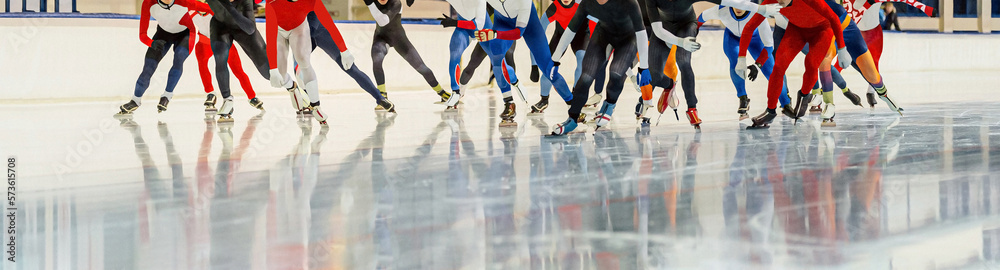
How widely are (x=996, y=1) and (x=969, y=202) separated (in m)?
24.6

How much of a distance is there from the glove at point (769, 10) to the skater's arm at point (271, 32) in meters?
4.25

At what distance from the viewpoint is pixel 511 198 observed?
14.5 ft

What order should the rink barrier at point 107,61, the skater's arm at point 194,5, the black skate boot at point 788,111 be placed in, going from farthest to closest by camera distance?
1. the rink barrier at point 107,61
2. the skater's arm at point 194,5
3. the black skate boot at point 788,111

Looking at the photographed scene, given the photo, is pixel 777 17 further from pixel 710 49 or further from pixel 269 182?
pixel 710 49

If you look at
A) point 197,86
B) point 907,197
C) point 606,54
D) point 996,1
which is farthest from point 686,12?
point 996,1

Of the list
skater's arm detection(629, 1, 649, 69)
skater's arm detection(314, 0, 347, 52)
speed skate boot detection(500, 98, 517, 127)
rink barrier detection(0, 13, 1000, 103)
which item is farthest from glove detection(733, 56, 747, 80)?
rink barrier detection(0, 13, 1000, 103)

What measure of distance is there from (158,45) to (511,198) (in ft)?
23.4

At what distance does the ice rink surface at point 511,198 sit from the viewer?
3.19 metres

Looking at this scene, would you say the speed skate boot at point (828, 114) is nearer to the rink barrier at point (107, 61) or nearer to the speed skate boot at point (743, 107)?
the speed skate boot at point (743, 107)

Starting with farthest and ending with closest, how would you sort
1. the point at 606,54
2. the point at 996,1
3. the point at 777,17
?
1. the point at 996,1
2. the point at 777,17
3. the point at 606,54

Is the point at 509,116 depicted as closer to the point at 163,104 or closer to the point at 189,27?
the point at 189,27

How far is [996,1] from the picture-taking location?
2570cm

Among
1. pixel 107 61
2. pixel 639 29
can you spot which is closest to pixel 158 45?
pixel 107 61

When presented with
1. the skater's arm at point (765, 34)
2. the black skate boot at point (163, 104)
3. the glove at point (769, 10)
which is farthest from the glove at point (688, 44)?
the black skate boot at point (163, 104)
